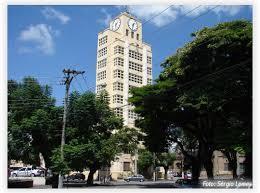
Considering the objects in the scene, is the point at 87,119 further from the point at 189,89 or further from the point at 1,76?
the point at 1,76

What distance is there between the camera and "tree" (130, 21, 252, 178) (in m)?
24.3

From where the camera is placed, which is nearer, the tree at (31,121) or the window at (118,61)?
the tree at (31,121)

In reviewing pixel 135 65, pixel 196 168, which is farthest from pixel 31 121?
pixel 196 168

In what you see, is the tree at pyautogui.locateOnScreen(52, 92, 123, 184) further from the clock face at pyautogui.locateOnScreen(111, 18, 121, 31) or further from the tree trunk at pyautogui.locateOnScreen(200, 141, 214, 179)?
the tree trunk at pyautogui.locateOnScreen(200, 141, 214, 179)

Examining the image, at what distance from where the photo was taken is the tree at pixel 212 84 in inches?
958

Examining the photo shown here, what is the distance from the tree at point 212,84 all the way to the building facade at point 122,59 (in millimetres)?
Result: 2357

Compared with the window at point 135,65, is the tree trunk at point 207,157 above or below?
below

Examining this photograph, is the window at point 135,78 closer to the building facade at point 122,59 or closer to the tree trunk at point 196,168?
the building facade at point 122,59

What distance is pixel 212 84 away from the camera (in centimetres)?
2539

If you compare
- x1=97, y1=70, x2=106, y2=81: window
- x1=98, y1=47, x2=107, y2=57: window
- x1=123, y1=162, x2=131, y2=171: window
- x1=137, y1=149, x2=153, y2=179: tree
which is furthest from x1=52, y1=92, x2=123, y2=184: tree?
x1=123, y1=162, x2=131, y2=171: window

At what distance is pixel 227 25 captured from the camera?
24984mm

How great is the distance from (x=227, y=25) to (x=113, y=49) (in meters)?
15.4

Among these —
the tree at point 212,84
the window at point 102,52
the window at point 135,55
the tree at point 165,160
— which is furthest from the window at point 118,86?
the tree at point 212,84

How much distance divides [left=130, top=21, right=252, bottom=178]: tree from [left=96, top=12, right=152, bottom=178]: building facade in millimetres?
2357
